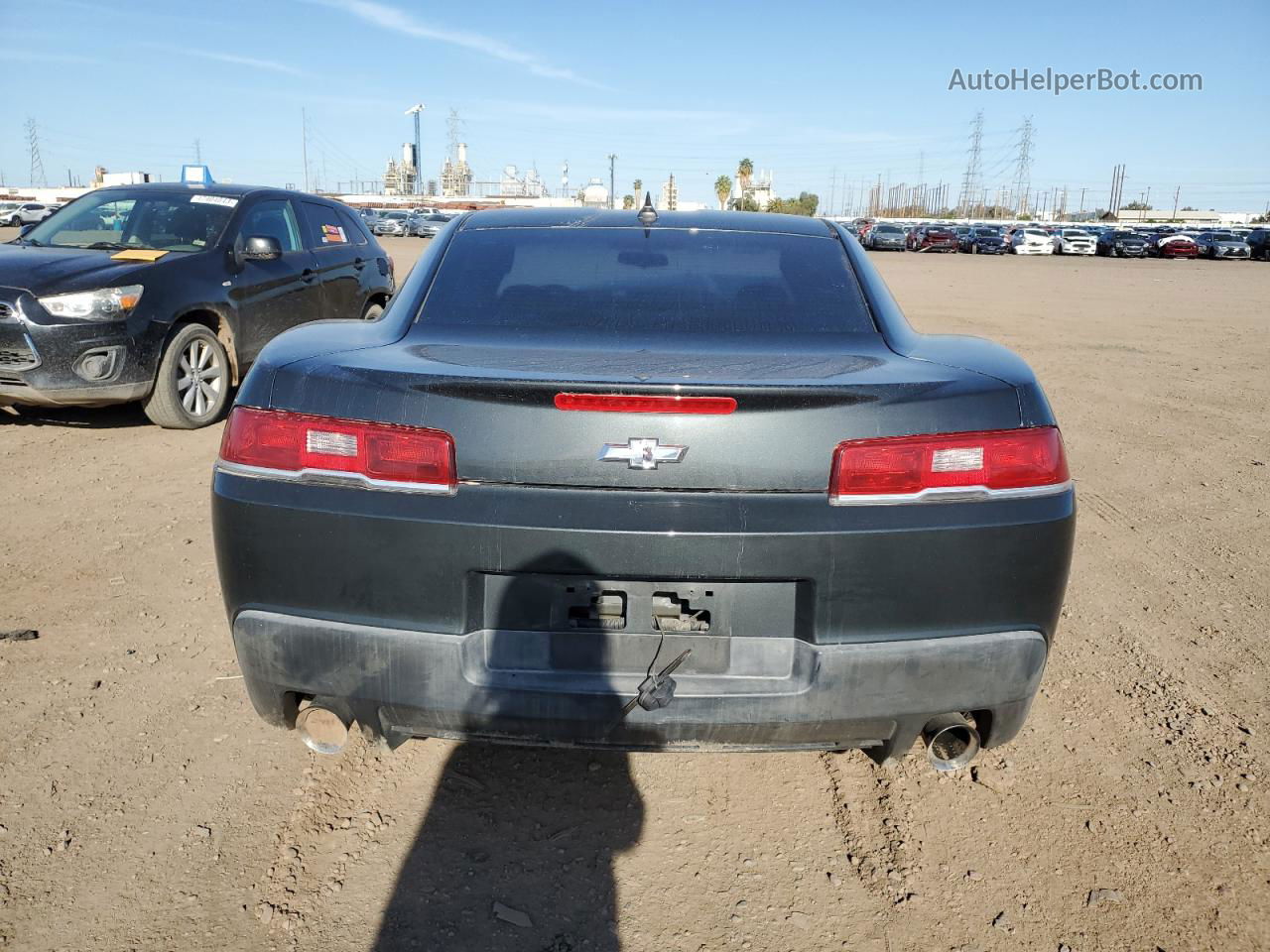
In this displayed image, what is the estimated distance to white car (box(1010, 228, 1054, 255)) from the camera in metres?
47.3

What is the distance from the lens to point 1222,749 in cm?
301

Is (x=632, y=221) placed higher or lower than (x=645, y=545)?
higher

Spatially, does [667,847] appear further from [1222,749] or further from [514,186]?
[514,186]

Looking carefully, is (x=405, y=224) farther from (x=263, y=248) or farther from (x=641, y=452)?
(x=641, y=452)

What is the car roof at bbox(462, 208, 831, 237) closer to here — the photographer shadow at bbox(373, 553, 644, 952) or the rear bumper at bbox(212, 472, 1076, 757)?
the rear bumper at bbox(212, 472, 1076, 757)

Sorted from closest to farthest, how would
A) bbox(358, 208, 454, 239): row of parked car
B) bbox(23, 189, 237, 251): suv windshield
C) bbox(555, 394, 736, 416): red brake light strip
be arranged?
bbox(555, 394, 736, 416): red brake light strip → bbox(23, 189, 237, 251): suv windshield → bbox(358, 208, 454, 239): row of parked car

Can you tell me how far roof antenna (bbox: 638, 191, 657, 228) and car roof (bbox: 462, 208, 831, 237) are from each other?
0.8 inches

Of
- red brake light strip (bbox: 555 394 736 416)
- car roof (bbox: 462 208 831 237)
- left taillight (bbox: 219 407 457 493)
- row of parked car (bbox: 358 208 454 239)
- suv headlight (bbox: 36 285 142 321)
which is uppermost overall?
car roof (bbox: 462 208 831 237)

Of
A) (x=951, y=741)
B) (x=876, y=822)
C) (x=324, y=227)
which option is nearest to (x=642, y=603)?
(x=951, y=741)

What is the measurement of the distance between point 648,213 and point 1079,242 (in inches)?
1950

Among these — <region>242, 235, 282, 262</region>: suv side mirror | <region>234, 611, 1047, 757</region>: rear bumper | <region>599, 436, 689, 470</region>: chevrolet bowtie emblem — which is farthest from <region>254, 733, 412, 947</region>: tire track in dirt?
<region>242, 235, 282, 262</region>: suv side mirror

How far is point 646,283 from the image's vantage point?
3016 mm

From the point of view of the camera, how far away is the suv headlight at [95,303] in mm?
6164

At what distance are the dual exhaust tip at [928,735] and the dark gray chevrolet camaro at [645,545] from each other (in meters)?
0.03
